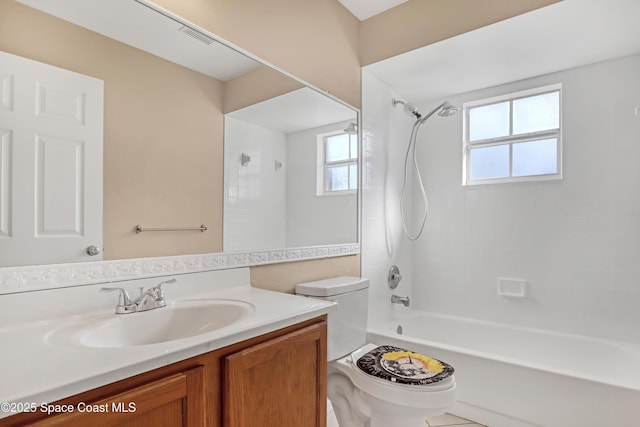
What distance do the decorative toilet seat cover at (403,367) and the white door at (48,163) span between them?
44.6 inches

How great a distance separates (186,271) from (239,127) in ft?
2.24

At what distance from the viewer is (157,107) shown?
1255mm

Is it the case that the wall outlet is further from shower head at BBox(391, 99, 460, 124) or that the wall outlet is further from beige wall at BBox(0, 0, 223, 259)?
beige wall at BBox(0, 0, 223, 259)

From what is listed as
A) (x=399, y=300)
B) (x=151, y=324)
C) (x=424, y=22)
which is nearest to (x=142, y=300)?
(x=151, y=324)

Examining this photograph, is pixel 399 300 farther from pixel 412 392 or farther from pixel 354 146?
pixel 412 392

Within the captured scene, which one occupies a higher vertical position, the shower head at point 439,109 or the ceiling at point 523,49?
the ceiling at point 523,49

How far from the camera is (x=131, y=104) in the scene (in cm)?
118

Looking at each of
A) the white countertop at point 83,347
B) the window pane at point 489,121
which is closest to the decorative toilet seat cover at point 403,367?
the white countertop at point 83,347

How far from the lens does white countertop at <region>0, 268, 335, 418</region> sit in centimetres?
60

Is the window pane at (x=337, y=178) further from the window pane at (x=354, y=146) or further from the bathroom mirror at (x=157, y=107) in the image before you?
the bathroom mirror at (x=157, y=107)

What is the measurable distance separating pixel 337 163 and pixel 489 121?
1.51m

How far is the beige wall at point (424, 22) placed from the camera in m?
1.90

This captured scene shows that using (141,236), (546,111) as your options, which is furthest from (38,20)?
(546,111)

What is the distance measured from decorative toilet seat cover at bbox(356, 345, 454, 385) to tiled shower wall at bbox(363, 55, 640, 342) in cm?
96
